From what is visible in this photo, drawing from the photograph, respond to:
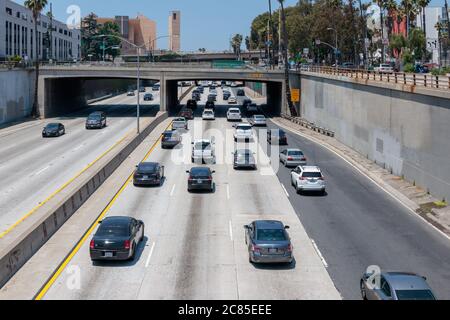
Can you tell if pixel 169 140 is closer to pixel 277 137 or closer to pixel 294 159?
pixel 277 137

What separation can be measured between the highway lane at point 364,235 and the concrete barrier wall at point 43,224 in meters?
11.6

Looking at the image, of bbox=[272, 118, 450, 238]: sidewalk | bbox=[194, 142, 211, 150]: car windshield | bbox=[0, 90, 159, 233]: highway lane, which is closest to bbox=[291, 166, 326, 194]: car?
bbox=[272, 118, 450, 238]: sidewalk

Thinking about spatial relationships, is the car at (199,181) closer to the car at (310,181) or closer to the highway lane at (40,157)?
the car at (310,181)

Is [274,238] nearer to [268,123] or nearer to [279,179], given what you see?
[279,179]

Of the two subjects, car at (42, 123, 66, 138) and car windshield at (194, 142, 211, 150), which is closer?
car windshield at (194, 142, 211, 150)

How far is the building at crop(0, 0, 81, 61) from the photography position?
116375 millimetres

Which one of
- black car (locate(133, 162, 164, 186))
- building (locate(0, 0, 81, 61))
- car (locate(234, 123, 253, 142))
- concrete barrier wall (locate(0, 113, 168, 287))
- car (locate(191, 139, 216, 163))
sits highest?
building (locate(0, 0, 81, 61))

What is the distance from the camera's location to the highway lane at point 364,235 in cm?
2436

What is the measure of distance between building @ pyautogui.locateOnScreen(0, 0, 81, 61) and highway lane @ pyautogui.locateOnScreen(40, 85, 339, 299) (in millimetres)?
84610

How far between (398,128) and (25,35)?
10483 centimetres

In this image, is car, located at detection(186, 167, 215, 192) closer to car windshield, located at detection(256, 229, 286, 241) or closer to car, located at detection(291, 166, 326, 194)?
car, located at detection(291, 166, 326, 194)

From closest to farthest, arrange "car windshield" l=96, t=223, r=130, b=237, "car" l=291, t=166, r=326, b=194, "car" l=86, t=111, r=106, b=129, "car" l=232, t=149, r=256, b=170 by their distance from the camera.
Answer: "car windshield" l=96, t=223, r=130, b=237
"car" l=291, t=166, r=326, b=194
"car" l=232, t=149, r=256, b=170
"car" l=86, t=111, r=106, b=129

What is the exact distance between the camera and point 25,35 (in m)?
131

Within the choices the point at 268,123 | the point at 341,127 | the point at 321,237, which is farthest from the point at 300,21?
the point at 321,237
